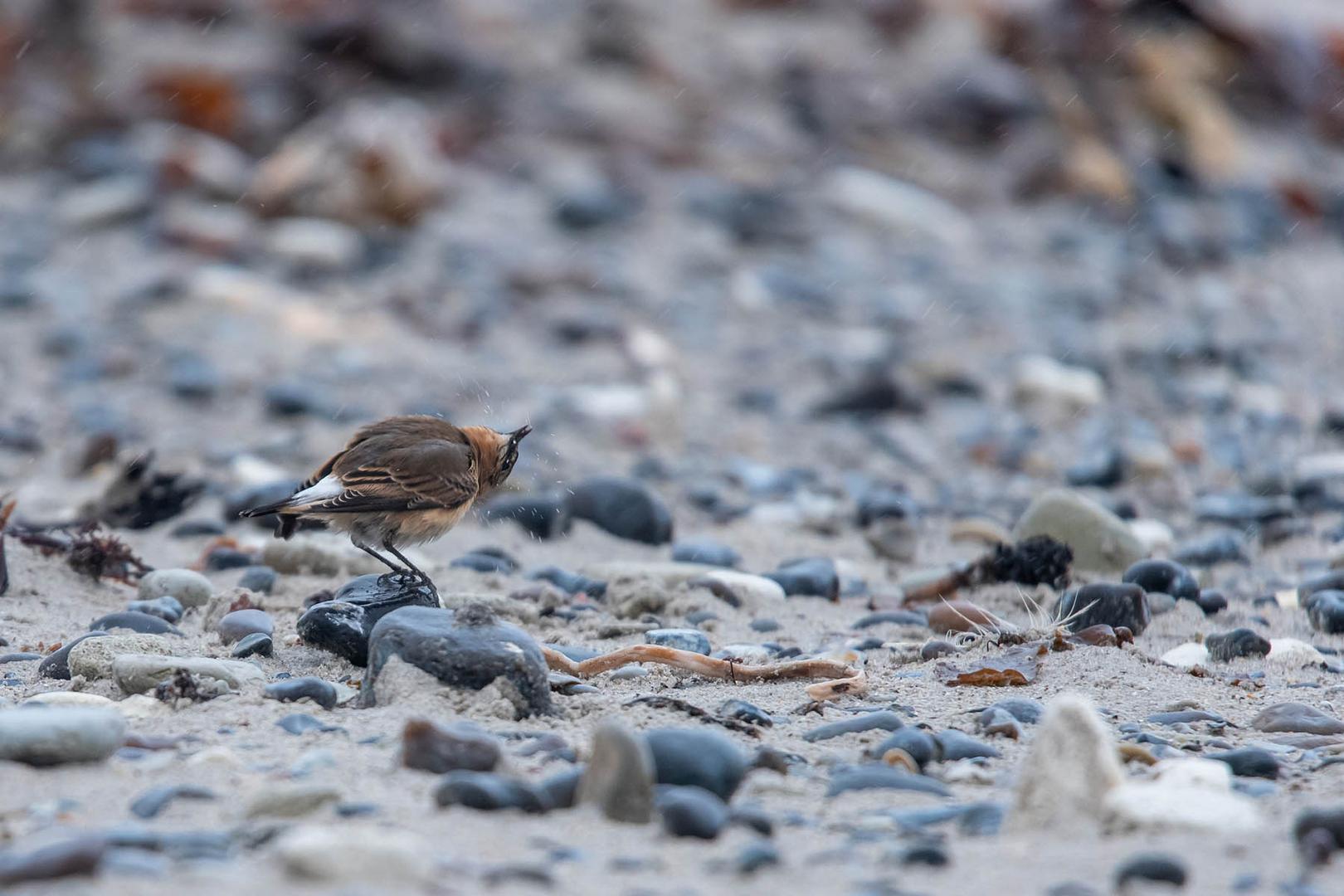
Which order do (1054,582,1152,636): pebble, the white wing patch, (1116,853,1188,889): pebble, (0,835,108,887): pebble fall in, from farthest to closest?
(1054,582,1152,636): pebble
the white wing patch
(1116,853,1188,889): pebble
(0,835,108,887): pebble

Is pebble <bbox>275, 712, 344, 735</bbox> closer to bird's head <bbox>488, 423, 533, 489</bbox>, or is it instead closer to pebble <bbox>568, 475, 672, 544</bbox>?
bird's head <bbox>488, 423, 533, 489</bbox>

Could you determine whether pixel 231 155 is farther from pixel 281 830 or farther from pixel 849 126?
pixel 281 830

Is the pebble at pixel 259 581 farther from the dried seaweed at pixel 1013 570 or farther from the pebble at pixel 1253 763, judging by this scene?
the pebble at pixel 1253 763

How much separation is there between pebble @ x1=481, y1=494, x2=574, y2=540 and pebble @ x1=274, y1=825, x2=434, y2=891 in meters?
3.92

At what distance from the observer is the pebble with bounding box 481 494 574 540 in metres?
6.55

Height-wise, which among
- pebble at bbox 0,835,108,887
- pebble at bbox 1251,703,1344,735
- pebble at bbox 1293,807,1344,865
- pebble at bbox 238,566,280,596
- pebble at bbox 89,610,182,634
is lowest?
pebble at bbox 238,566,280,596

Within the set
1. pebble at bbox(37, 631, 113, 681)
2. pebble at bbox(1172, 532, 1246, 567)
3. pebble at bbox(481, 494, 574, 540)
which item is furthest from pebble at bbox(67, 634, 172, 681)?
pebble at bbox(1172, 532, 1246, 567)

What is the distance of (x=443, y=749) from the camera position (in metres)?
3.25

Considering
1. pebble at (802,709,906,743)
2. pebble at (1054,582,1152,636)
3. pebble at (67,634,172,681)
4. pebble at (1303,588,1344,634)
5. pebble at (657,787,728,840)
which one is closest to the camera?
pebble at (657,787,728,840)

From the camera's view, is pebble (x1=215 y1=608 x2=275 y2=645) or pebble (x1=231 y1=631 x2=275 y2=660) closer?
pebble (x1=231 y1=631 x2=275 y2=660)

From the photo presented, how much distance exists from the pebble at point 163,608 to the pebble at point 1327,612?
3.94 m

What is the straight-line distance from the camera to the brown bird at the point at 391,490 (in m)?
4.89

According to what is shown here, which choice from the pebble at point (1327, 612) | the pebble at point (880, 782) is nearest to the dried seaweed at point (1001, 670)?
the pebble at point (880, 782)

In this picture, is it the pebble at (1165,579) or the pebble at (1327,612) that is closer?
the pebble at (1327,612)
